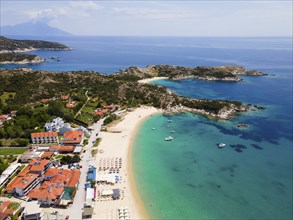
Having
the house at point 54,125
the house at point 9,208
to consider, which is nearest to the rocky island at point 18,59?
the house at point 54,125

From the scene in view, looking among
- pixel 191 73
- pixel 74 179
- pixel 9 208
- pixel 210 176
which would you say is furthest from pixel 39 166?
pixel 191 73

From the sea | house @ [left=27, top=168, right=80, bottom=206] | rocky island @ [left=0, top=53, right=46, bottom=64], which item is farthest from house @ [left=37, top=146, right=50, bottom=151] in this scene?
rocky island @ [left=0, top=53, right=46, bottom=64]

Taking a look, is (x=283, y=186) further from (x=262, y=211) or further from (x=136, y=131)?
(x=136, y=131)

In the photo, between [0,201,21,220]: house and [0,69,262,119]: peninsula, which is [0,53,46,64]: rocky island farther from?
[0,201,21,220]: house

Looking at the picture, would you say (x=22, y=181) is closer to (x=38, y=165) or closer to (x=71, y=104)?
(x=38, y=165)

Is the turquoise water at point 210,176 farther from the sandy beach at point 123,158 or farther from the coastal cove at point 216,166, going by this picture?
the sandy beach at point 123,158

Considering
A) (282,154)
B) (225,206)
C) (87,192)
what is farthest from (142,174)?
(282,154)
